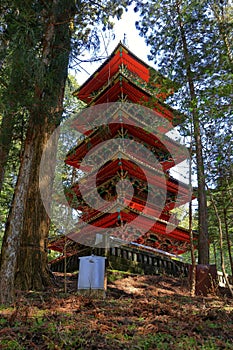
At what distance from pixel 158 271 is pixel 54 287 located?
5904 mm

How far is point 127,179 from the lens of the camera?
1241 cm

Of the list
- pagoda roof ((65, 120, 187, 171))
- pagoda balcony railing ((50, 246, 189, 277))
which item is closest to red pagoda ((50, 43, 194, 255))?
pagoda roof ((65, 120, 187, 171))

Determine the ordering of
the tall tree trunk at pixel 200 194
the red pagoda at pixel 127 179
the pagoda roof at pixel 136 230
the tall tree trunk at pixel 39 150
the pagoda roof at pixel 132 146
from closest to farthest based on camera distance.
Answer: the tall tree trunk at pixel 39 150 → the tall tree trunk at pixel 200 194 → the pagoda roof at pixel 136 230 → the red pagoda at pixel 127 179 → the pagoda roof at pixel 132 146

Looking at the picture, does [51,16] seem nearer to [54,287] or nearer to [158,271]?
[54,287]

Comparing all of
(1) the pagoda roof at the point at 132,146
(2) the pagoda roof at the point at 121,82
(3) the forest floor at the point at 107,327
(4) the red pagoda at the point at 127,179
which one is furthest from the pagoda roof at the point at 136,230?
(3) the forest floor at the point at 107,327

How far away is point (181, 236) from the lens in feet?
41.9

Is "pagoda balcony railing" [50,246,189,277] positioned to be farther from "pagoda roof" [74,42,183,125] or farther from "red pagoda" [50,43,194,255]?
"pagoda roof" [74,42,183,125]

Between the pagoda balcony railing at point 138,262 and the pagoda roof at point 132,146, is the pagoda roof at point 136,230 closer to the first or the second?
the pagoda balcony railing at point 138,262

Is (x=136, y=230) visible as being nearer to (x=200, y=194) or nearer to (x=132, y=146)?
(x=200, y=194)

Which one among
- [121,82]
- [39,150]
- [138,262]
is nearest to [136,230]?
[138,262]

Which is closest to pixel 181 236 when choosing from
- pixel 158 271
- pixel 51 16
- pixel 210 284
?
pixel 158 271

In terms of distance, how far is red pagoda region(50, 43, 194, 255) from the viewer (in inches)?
450

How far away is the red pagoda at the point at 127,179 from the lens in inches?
450

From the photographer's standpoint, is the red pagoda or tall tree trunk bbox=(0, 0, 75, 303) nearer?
tall tree trunk bbox=(0, 0, 75, 303)
